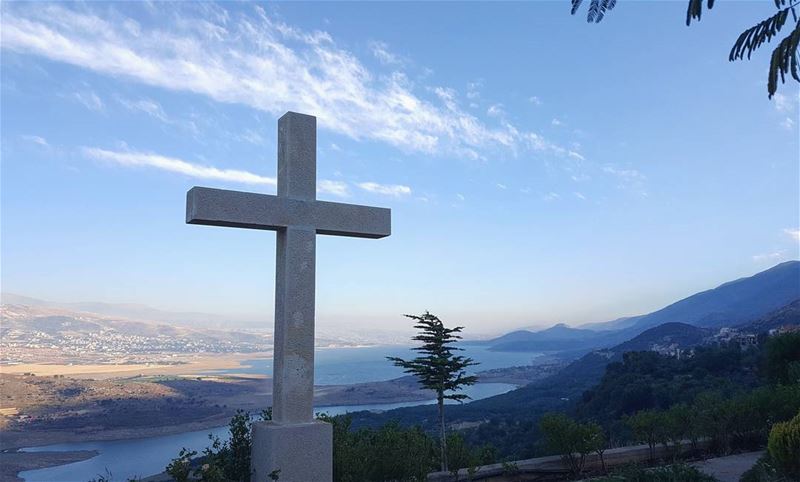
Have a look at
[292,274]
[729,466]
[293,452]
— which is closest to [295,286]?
[292,274]

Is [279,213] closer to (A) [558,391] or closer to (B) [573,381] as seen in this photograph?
(A) [558,391]

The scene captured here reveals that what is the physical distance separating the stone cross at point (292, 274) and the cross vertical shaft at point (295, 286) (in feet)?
0.03

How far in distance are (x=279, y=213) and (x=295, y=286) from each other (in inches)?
31.4

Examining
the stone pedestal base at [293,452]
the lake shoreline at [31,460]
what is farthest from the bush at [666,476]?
the lake shoreline at [31,460]

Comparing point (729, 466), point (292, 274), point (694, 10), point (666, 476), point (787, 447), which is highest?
point (694, 10)

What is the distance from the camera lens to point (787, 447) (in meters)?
5.64

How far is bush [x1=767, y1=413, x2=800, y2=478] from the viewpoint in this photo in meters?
5.59

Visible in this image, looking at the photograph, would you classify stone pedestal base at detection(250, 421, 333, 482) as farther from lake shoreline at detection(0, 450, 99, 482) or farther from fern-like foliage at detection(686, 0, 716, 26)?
lake shoreline at detection(0, 450, 99, 482)

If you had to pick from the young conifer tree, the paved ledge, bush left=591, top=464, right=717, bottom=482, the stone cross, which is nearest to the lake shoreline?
the young conifer tree

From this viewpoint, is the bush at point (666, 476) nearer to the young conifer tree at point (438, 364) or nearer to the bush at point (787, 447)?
the bush at point (787, 447)

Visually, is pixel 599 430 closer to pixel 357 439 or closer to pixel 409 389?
pixel 357 439

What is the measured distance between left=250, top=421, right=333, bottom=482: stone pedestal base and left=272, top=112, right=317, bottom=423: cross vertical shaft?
0.58 ft

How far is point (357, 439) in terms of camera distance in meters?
7.66

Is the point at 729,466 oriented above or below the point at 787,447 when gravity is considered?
below
